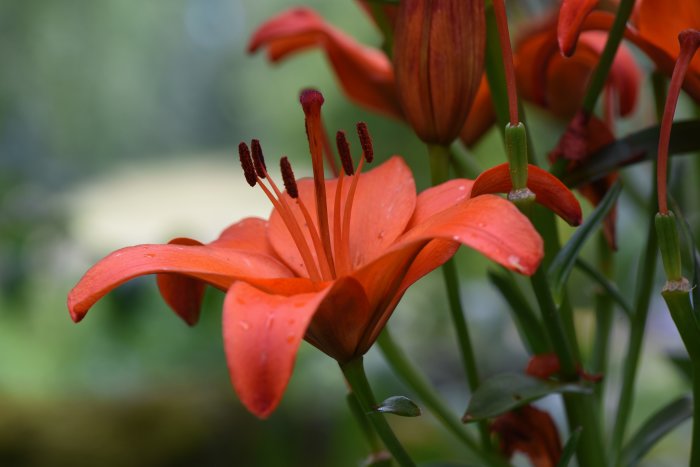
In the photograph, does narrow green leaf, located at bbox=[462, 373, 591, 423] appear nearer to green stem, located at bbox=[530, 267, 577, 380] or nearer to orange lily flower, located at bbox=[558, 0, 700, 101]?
green stem, located at bbox=[530, 267, 577, 380]

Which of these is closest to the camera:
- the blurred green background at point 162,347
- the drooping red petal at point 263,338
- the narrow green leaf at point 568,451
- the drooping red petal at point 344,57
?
the drooping red petal at point 263,338

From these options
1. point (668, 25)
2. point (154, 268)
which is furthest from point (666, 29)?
point (154, 268)

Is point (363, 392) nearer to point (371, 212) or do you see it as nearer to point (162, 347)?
point (371, 212)

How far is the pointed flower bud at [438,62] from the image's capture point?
35 cm

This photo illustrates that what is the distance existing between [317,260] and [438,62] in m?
0.10

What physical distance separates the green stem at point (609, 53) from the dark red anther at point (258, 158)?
129 mm

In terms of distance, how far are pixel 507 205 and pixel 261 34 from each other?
228mm

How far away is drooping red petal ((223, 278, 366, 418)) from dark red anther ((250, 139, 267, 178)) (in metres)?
0.09

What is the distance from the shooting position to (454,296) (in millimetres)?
398

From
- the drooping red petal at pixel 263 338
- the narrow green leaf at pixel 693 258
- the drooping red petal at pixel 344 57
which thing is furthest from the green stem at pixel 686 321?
the drooping red petal at pixel 344 57

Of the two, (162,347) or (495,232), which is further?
(162,347)

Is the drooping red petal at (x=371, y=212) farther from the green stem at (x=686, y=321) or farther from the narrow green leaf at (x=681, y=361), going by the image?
the narrow green leaf at (x=681, y=361)

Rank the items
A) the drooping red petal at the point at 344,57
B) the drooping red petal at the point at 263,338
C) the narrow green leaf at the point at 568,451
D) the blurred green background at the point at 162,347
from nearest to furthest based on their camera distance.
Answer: the drooping red petal at the point at 263,338
the narrow green leaf at the point at 568,451
the drooping red petal at the point at 344,57
the blurred green background at the point at 162,347

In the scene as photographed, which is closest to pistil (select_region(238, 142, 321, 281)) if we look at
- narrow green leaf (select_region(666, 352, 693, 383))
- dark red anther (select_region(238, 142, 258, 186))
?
dark red anther (select_region(238, 142, 258, 186))
